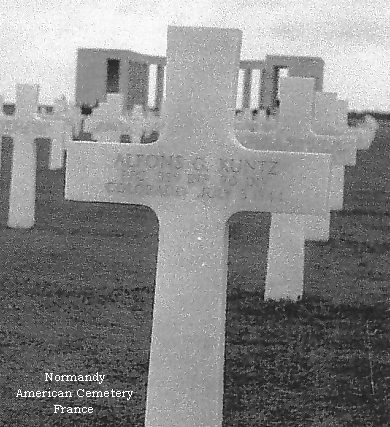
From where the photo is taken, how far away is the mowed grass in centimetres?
634

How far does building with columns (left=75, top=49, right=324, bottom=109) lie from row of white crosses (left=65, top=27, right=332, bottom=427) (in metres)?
38.3

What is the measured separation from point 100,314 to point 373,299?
217cm

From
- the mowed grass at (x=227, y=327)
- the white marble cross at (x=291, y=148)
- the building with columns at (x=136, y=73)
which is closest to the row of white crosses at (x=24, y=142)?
the mowed grass at (x=227, y=327)

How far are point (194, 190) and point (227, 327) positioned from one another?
9.56ft

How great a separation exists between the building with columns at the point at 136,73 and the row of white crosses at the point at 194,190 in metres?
38.3

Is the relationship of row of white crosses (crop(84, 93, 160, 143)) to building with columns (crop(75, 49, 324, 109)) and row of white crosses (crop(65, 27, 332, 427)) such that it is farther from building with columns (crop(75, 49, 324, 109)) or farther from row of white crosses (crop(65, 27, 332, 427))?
building with columns (crop(75, 49, 324, 109))

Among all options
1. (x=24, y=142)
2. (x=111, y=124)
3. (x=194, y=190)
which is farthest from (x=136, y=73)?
(x=194, y=190)

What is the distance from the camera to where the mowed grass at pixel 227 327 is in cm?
634

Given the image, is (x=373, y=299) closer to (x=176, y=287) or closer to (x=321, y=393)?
(x=321, y=393)

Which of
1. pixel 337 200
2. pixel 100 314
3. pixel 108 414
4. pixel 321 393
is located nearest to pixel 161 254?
pixel 108 414

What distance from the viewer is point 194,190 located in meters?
5.22

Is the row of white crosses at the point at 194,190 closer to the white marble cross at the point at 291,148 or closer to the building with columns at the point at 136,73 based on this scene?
the white marble cross at the point at 291,148

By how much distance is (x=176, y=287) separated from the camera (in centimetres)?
526

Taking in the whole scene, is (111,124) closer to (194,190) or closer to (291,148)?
(291,148)
